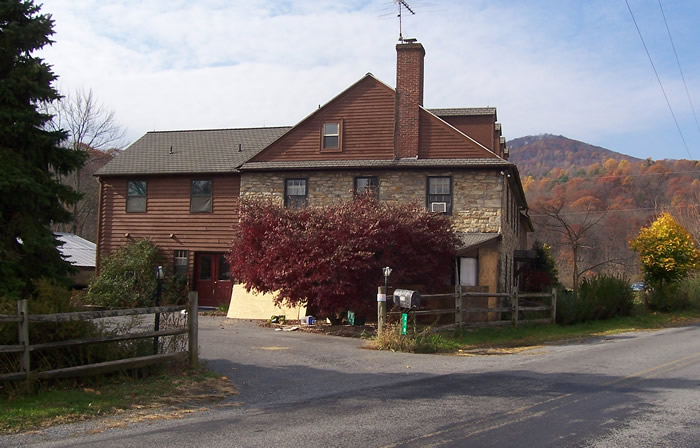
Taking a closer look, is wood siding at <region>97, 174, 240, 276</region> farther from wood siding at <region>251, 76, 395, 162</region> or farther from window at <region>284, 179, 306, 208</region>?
wood siding at <region>251, 76, 395, 162</region>

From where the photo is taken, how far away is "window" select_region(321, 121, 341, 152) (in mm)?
24672

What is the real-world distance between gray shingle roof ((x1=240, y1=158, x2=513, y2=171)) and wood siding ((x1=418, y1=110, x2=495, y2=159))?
25 centimetres

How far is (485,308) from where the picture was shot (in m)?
19.8

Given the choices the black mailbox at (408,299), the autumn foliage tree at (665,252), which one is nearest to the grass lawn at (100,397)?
the black mailbox at (408,299)

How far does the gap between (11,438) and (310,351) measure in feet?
25.8

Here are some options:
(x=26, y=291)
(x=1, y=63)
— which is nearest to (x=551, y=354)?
(x=26, y=291)

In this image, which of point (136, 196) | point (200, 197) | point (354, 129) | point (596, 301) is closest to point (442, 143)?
point (354, 129)

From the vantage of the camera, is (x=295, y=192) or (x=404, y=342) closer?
(x=404, y=342)

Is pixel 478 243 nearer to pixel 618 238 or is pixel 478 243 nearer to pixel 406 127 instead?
pixel 406 127

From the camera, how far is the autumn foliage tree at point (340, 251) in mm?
17859

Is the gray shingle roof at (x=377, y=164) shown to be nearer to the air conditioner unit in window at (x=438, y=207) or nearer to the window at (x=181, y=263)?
the air conditioner unit in window at (x=438, y=207)

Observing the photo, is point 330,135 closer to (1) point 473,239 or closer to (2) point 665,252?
(1) point 473,239

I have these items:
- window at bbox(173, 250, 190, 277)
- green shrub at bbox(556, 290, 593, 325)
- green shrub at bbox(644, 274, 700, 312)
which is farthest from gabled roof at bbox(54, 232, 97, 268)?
green shrub at bbox(644, 274, 700, 312)

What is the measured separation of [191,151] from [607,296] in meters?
17.6
